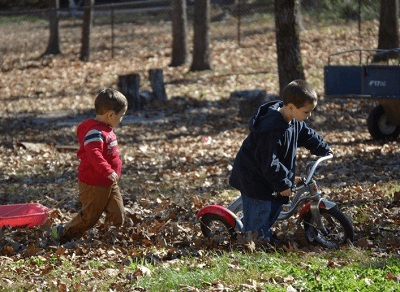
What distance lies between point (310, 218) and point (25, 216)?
3130 millimetres

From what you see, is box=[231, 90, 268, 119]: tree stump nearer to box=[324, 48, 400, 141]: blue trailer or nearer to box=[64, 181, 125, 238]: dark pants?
box=[324, 48, 400, 141]: blue trailer

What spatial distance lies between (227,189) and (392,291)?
4789 millimetres

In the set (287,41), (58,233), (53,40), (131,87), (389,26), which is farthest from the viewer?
(53,40)

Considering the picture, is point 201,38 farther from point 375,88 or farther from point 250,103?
point 375,88

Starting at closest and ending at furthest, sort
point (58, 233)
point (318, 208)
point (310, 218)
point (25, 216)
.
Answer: point (318, 208), point (310, 218), point (58, 233), point (25, 216)

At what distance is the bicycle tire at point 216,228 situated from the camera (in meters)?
6.44

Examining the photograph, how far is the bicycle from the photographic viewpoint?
6.08 m

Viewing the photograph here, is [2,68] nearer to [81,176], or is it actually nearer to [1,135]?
[1,135]

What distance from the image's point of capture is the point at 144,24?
29.1 metres

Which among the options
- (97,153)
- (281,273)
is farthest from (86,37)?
(281,273)

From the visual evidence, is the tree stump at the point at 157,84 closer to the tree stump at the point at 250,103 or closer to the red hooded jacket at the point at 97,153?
the tree stump at the point at 250,103

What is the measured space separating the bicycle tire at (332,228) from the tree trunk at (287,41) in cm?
722

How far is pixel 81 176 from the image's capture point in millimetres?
6641

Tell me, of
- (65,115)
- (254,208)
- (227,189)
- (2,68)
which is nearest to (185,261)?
(254,208)
